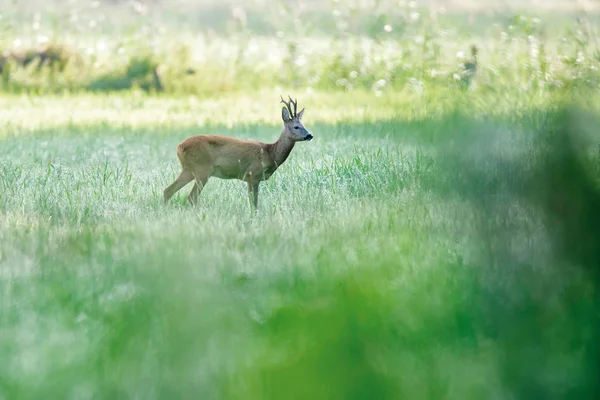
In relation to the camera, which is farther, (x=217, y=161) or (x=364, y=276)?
(x=217, y=161)

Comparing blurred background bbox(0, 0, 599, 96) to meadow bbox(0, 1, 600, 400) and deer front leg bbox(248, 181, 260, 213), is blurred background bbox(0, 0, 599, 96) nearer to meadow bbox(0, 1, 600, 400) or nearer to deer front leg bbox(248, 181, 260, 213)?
deer front leg bbox(248, 181, 260, 213)

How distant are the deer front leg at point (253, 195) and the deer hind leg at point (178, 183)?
16.0 inches

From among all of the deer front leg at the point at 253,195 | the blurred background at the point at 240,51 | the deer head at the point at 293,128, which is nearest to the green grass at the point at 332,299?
the deer front leg at the point at 253,195

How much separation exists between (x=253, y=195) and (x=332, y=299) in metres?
2.99

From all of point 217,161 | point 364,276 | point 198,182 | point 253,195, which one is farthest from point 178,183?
point 364,276

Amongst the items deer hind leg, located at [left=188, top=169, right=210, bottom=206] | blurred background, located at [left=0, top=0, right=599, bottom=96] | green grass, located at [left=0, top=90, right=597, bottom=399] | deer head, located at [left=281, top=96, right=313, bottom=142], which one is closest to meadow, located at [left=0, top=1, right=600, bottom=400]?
green grass, located at [left=0, top=90, right=597, bottom=399]

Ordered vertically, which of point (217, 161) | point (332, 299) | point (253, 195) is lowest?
point (253, 195)

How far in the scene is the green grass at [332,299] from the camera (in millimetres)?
3182

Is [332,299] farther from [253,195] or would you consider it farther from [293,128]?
[293,128]

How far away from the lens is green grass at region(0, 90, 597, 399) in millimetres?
3182

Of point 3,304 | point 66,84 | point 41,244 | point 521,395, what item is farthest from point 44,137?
point 521,395

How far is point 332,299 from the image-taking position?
3498 mm

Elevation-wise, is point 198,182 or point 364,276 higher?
point 364,276

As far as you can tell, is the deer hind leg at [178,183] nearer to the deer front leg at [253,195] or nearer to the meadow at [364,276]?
the meadow at [364,276]
